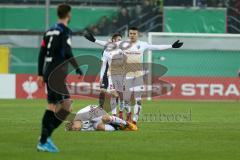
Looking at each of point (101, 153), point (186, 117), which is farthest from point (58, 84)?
point (186, 117)

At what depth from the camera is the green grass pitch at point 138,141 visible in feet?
36.3

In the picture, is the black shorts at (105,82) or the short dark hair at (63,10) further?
the black shorts at (105,82)

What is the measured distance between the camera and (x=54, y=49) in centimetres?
1168

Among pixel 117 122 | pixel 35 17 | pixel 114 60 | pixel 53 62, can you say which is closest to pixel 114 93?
pixel 114 60

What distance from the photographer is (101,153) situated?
1131cm

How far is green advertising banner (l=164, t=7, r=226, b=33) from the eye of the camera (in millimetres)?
38281

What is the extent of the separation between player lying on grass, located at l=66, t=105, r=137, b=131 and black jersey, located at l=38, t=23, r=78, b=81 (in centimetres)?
383

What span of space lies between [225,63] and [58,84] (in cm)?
2280

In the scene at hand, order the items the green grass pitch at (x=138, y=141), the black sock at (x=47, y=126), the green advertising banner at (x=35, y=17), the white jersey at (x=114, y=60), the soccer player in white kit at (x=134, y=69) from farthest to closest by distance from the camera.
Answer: the green advertising banner at (x=35, y=17), the white jersey at (x=114, y=60), the soccer player in white kit at (x=134, y=69), the black sock at (x=47, y=126), the green grass pitch at (x=138, y=141)

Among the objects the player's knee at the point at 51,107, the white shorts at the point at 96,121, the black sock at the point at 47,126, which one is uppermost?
the player's knee at the point at 51,107

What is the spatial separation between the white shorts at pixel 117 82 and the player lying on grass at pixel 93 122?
7.59 feet

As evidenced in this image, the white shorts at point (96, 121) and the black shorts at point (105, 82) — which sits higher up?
the black shorts at point (105, 82)

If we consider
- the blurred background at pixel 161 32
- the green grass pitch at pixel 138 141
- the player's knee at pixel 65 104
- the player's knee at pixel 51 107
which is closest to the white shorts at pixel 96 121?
the green grass pitch at pixel 138 141

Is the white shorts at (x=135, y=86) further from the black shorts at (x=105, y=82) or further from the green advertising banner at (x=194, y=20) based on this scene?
the green advertising banner at (x=194, y=20)
